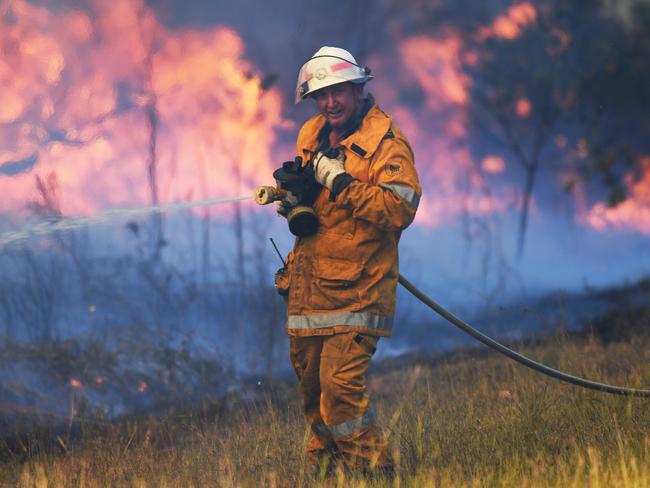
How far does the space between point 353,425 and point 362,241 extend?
0.94 m

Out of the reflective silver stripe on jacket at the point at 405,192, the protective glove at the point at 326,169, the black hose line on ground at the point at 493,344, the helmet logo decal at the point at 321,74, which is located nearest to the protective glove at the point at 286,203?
the protective glove at the point at 326,169

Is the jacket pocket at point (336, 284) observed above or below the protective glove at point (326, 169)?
below

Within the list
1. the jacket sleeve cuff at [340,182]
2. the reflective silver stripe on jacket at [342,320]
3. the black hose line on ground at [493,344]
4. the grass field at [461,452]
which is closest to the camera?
the grass field at [461,452]

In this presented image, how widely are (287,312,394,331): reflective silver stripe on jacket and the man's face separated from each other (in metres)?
1.03

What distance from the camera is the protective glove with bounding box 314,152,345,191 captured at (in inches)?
183

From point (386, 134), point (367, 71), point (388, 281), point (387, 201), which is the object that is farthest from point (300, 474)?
point (367, 71)

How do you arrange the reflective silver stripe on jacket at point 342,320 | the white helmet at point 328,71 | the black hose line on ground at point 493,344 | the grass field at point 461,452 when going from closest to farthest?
the grass field at point 461,452 < the reflective silver stripe on jacket at point 342,320 < the white helmet at point 328,71 < the black hose line on ground at point 493,344

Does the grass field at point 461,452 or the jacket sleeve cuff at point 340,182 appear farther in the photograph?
the jacket sleeve cuff at point 340,182

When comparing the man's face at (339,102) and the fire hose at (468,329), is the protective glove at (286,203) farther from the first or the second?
the man's face at (339,102)

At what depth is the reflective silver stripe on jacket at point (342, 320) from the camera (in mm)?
4727

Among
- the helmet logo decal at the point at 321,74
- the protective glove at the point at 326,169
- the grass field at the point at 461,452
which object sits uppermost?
the helmet logo decal at the point at 321,74

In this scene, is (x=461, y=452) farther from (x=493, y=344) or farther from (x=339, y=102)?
(x=339, y=102)

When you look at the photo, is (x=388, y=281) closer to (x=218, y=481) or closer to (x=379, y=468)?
(x=379, y=468)

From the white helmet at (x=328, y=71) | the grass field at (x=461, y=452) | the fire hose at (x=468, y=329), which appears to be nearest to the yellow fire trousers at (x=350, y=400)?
the grass field at (x=461, y=452)
